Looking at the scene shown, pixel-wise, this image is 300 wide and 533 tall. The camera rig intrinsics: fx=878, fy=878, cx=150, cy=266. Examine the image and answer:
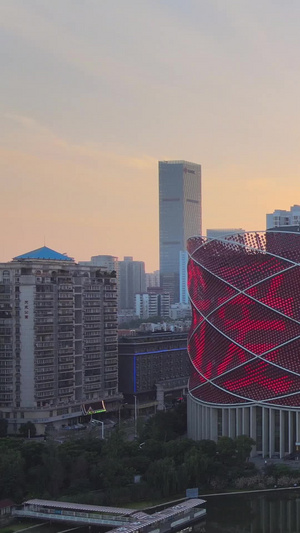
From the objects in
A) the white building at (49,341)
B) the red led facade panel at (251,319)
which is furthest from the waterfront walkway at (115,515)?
the white building at (49,341)

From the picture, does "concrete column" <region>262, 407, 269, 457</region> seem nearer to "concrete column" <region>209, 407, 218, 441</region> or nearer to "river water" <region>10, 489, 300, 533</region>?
"concrete column" <region>209, 407, 218, 441</region>

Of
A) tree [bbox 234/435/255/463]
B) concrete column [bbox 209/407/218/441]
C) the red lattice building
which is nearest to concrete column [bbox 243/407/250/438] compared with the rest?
the red lattice building

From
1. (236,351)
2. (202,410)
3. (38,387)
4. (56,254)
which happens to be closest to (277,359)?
(236,351)

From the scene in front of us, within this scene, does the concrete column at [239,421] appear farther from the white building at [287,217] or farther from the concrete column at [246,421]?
the white building at [287,217]

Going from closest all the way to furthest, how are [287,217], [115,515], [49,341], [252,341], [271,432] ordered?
[115,515]
[271,432]
[252,341]
[49,341]
[287,217]

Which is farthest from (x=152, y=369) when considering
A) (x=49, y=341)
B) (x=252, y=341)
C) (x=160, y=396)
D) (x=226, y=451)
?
(x=226, y=451)

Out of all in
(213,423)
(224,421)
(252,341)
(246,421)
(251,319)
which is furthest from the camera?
(213,423)

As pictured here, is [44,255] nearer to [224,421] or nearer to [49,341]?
[49,341]

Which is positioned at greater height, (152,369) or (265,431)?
(152,369)
